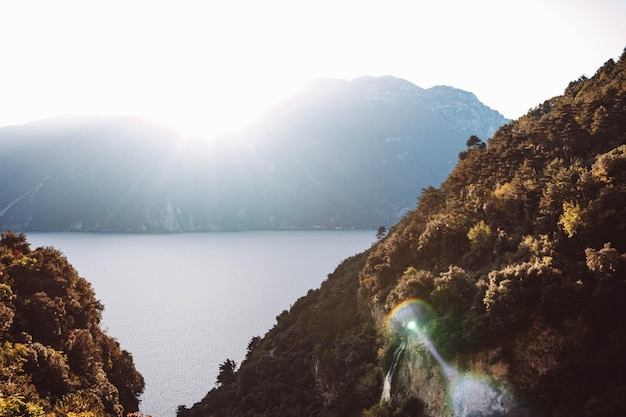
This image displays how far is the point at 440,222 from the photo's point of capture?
1628 inches

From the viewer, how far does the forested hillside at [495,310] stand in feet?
72.0

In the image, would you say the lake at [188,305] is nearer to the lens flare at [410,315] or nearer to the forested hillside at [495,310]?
the forested hillside at [495,310]

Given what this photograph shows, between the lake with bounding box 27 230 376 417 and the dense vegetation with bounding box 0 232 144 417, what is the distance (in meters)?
19.3

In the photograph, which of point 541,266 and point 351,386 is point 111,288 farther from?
point 541,266

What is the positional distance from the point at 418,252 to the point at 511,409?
21.9 meters

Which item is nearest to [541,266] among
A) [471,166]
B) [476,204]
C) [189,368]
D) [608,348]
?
[608,348]

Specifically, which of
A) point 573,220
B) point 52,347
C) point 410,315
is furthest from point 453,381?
point 52,347

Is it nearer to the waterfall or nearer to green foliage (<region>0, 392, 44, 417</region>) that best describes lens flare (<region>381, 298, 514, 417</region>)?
the waterfall

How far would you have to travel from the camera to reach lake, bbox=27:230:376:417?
228ft

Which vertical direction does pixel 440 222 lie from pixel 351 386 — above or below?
above

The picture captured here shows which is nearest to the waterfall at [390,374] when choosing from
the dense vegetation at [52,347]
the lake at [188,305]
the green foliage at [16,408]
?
the dense vegetation at [52,347]

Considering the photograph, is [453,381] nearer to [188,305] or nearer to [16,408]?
[16,408]

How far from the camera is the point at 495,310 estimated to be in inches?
981

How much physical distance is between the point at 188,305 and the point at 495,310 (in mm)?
94217
